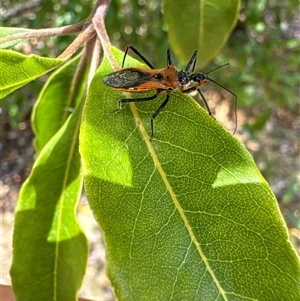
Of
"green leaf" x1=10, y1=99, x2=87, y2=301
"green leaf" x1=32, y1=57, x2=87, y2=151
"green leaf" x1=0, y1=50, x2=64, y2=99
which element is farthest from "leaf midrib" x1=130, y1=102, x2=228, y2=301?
"green leaf" x1=32, y1=57, x2=87, y2=151

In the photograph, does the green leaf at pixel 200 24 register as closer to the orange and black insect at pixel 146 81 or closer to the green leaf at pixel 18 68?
the orange and black insect at pixel 146 81

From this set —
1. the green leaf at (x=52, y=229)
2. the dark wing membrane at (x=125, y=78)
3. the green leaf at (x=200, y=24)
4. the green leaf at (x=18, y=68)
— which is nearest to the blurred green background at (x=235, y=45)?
the green leaf at (x=200, y=24)

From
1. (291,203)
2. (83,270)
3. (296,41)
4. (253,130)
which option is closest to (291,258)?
(83,270)

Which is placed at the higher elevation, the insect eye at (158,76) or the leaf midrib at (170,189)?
the insect eye at (158,76)

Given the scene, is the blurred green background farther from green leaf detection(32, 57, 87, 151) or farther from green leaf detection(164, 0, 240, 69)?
green leaf detection(32, 57, 87, 151)

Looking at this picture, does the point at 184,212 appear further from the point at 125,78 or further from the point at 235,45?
the point at 235,45
